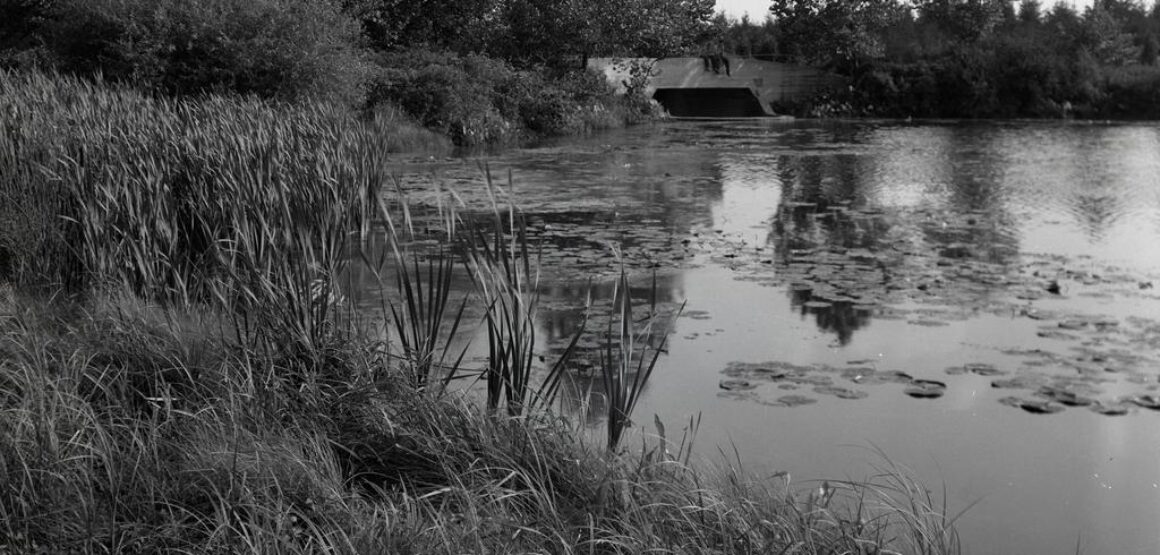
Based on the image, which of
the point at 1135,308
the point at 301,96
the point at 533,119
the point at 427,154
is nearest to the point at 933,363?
the point at 1135,308

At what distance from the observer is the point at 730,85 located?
123 ft

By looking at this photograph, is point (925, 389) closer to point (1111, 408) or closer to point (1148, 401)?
point (1111, 408)

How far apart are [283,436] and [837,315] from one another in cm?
444

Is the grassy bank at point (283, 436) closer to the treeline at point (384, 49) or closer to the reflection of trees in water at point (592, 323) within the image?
the reflection of trees in water at point (592, 323)

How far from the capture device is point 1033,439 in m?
5.01

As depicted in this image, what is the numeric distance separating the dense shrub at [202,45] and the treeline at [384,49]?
2cm

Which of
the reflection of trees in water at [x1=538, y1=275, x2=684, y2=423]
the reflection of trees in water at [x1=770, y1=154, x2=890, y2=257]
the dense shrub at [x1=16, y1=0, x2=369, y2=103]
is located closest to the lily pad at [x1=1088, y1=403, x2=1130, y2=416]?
the reflection of trees in water at [x1=538, y1=275, x2=684, y2=423]

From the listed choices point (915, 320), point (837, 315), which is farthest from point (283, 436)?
point (915, 320)

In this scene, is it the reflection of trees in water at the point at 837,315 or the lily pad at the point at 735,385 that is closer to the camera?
the lily pad at the point at 735,385

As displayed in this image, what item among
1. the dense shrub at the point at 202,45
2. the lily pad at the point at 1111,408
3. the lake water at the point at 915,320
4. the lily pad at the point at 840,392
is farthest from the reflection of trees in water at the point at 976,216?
the dense shrub at the point at 202,45

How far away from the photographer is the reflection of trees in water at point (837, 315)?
22.9 ft

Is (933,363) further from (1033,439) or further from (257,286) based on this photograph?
(257,286)

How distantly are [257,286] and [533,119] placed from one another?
21.3m

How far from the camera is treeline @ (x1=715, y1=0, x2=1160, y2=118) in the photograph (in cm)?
3400
